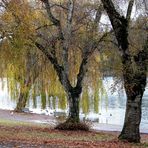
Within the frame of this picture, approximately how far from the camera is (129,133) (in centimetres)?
1766

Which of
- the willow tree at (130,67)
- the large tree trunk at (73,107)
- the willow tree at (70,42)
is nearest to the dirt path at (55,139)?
the willow tree at (130,67)

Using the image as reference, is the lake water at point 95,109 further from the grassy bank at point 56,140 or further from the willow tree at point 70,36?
the grassy bank at point 56,140

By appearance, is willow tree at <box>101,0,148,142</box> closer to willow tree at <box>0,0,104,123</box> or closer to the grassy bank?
the grassy bank

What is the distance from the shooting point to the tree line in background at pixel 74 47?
17.1 meters

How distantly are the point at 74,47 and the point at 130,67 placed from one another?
29.5 feet

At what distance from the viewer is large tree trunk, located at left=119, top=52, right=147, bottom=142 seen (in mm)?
17000

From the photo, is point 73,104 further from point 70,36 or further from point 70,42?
point 70,36

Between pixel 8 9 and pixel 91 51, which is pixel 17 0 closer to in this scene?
pixel 8 9

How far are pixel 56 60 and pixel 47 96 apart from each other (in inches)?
451

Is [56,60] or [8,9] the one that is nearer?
[8,9]

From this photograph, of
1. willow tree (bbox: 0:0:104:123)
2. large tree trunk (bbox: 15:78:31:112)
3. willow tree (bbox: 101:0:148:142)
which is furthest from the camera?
large tree trunk (bbox: 15:78:31:112)

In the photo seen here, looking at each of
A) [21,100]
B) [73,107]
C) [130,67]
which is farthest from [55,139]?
[21,100]

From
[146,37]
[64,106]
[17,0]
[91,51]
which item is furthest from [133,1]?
[64,106]

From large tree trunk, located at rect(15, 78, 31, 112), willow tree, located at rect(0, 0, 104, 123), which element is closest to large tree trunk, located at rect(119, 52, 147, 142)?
willow tree, located at rect(0, 0, 104, 123)
